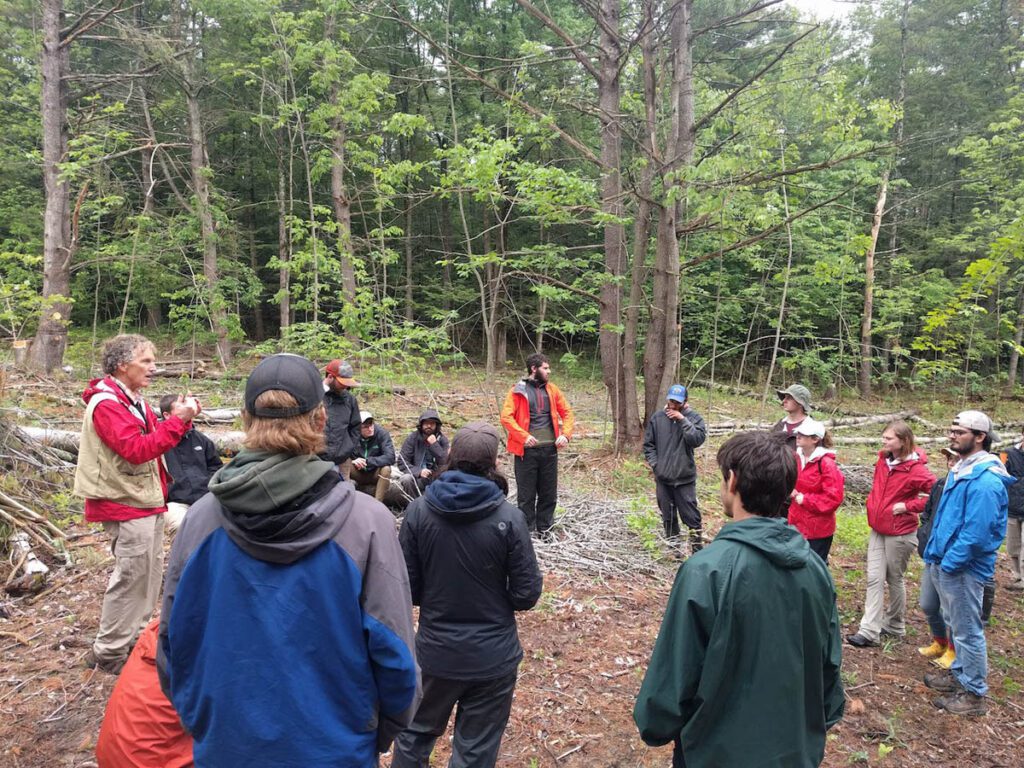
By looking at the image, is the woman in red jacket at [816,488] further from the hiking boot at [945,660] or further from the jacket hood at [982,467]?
the hiking boot at [945,660]

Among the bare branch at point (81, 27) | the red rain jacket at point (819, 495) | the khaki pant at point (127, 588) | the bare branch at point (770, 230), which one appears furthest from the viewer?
the bare branch at point (81, 27)

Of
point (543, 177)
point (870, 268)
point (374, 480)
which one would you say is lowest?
point (374, 480)

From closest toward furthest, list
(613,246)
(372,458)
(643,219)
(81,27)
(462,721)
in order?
(462,721), (372,458), (643,219), (613,246), (81,27)

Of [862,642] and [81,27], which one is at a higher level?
[81,27]

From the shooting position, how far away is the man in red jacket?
135 inches

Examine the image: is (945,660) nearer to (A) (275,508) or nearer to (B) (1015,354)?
(A) (275,508)

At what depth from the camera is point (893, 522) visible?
4.65m

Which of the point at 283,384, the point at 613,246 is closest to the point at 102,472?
the point at 283,384

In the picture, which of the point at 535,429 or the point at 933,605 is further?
the point at 535,429

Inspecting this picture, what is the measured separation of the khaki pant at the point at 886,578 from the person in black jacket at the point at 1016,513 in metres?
2.51

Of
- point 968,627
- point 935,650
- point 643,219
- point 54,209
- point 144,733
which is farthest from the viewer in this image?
point 54,209

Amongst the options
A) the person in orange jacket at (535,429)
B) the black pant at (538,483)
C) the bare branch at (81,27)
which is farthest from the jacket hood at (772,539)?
the bare branch at (81,27)

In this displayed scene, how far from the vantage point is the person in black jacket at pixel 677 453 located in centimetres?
585

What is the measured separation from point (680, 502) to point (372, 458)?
3415mm
